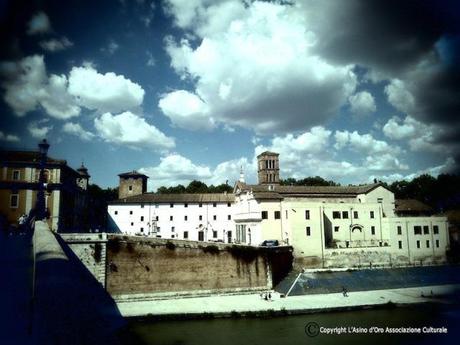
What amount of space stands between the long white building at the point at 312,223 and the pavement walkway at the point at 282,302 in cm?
611

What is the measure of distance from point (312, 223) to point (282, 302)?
36.7ft

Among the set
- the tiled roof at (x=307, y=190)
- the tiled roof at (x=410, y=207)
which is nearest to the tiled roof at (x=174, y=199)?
the tiled roof at (x=307, y=190)

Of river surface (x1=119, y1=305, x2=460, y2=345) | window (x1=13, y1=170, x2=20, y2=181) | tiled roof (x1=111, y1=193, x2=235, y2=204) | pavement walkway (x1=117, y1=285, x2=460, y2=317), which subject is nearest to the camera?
river surface (x1=119, y1=305, x2=460, y2=345)

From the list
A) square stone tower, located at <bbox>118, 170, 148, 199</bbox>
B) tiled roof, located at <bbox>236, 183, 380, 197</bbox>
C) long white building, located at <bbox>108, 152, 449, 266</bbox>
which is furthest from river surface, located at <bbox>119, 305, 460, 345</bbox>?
square stone tower, located at <bbox>118, 170, 148, 199</bbox>

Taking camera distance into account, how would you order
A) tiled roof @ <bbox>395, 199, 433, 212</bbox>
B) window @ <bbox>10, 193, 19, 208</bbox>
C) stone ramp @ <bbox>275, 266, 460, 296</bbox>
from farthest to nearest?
1. tiled roof @ <bbox>395, 199, 433, 212</bbox>
2. window @ <bbox>10, 193, 19, 208</bbox>
3. stone ramp @ <bbox>275, 266, 460, 296</bbox>

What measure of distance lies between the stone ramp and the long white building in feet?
6.31

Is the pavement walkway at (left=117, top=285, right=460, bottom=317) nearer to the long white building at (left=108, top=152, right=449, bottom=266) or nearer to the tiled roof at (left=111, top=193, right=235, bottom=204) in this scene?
the long white building at (left=108, top=152, right=449, bottom=266)

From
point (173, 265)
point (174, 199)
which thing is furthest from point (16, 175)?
point (173, 265)

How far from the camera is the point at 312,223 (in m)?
39.8

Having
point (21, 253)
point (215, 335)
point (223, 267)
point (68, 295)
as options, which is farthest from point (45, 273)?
point (223, 267)

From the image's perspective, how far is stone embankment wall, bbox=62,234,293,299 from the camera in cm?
3256

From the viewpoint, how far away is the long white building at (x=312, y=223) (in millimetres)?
39719

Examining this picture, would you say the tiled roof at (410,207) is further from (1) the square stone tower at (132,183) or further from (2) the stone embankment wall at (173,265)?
(1) the square stone tower at (132,183)

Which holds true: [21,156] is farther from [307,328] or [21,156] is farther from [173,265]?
[307,328]
